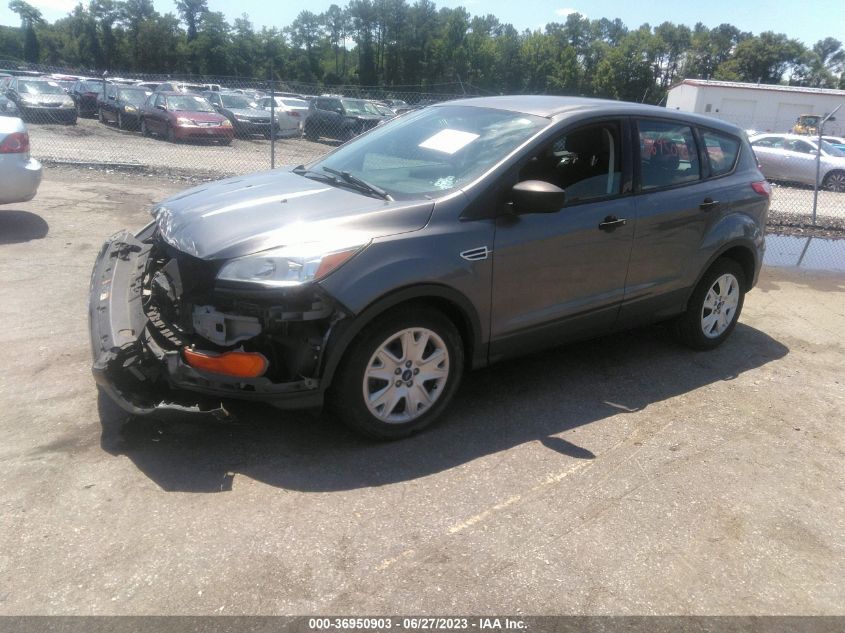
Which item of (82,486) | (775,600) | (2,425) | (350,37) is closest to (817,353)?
(775,600)

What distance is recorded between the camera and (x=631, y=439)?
13.1ft

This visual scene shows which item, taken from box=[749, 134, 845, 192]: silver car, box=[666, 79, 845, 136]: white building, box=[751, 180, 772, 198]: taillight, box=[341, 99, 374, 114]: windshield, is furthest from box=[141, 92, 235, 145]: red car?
box=[666, 79, 845, 136]: white building

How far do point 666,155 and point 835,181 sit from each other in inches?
642

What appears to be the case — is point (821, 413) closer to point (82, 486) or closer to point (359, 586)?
point (359, 586)

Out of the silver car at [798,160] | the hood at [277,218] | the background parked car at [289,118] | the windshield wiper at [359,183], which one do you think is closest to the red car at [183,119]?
the background parked car at [289,118]

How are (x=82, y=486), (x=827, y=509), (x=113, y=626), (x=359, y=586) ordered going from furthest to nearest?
(x=827, y=509)
(x=82, y=486)
(x=359, y=586)
(x=113, y=626)

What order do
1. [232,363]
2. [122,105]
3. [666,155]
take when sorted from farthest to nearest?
[122,105] < [666,155] < [232,363]

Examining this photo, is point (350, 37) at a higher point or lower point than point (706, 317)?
higher

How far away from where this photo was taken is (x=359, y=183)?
4086 mm

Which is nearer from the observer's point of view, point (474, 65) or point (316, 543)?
point (316, 543)

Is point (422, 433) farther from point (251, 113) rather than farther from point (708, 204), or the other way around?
point (251, 113)

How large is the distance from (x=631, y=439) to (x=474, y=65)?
69265 millimetres

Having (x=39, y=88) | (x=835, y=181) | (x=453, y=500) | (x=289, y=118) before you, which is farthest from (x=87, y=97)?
(x=453, y=500)

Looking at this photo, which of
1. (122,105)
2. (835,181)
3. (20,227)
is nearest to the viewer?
(20,227)
